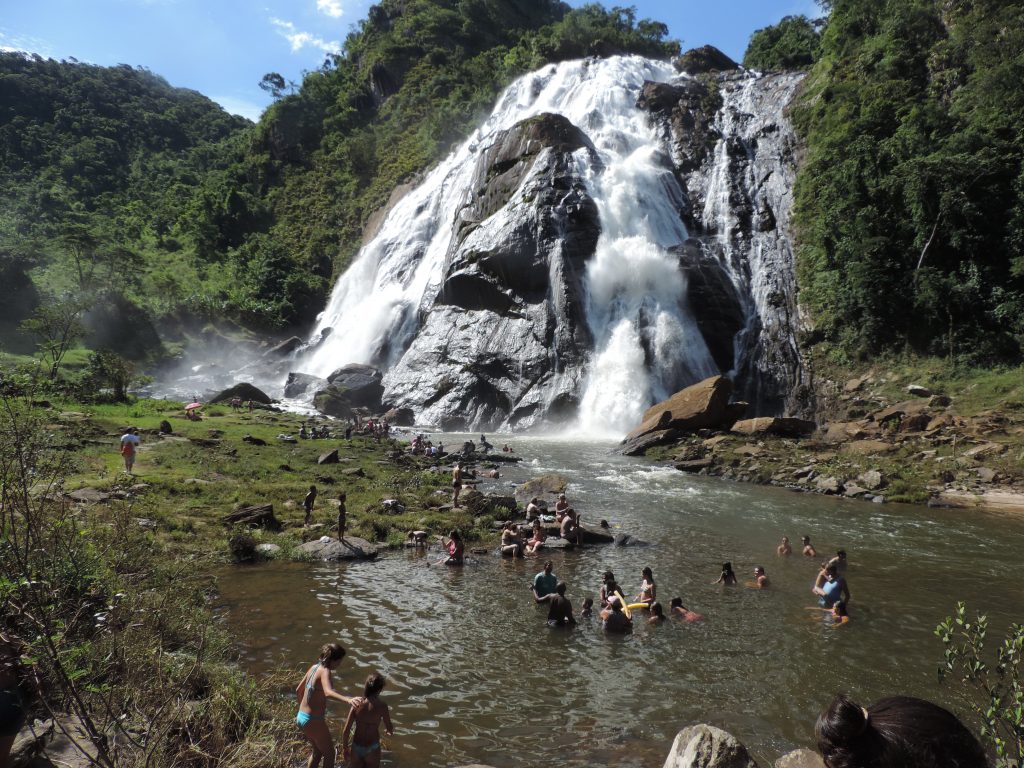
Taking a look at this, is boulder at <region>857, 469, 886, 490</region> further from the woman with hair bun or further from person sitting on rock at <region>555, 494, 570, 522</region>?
the woman with hair bun

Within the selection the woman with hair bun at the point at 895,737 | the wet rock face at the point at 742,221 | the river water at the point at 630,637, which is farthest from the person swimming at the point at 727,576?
the wet rock face at the point at 742,221

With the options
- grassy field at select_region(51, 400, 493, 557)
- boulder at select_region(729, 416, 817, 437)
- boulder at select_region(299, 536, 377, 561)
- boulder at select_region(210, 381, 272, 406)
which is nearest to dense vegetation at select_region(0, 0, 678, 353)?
boulder at select_region(210, 381, 272, 406)

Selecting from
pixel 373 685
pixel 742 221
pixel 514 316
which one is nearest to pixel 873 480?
pixel 373 685

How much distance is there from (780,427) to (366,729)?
1078 inches

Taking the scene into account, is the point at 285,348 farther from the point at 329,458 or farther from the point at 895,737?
the point at 895,737

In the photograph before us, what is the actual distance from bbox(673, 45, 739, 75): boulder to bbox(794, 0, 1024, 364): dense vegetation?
28.5m

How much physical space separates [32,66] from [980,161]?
5983 inches

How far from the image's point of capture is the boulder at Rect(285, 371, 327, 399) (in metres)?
49.4

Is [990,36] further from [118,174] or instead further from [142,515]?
[118,174]

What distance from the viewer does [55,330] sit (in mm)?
33562

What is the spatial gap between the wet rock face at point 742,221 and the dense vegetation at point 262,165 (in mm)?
30032

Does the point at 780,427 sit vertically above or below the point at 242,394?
above

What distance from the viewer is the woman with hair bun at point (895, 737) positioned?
97.9 inches

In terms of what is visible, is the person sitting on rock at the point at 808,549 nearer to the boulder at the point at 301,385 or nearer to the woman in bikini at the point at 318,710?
the woman in bikini at the point at 318,710
